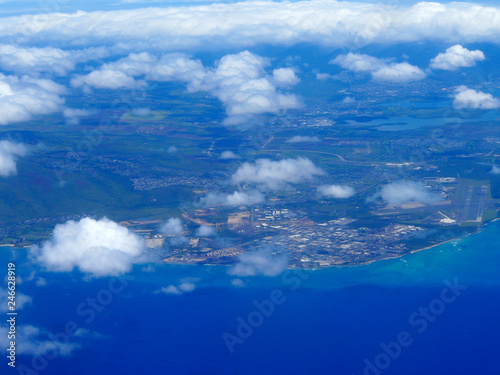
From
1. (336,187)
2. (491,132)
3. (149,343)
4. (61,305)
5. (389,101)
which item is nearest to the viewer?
(149,343)

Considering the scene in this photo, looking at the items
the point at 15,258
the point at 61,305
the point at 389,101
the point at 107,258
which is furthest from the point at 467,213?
the point at 389,101

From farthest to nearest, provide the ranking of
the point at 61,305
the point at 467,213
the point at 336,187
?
1. the point at 336,187
2. the point at 467,213
3. the point at 61,305

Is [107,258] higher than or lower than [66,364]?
higher

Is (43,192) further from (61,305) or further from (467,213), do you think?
(467,213)

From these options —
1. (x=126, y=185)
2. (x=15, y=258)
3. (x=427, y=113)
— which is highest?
(x=427, y=113)

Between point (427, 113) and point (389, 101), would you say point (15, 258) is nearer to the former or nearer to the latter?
point (427, 113)

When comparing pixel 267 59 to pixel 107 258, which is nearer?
pixel 107 258

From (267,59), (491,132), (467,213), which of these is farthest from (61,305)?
(267,59)
